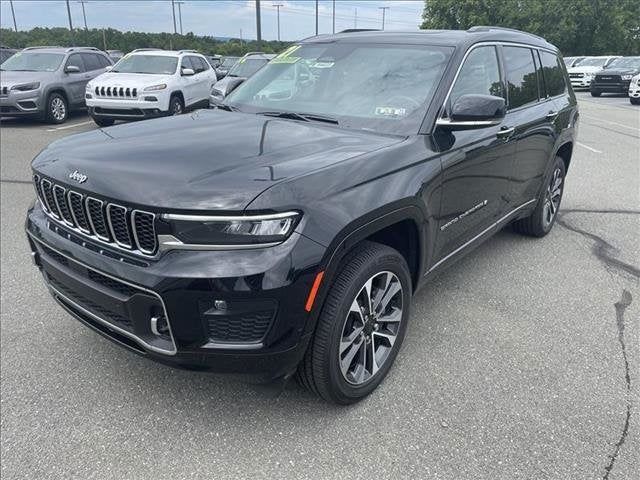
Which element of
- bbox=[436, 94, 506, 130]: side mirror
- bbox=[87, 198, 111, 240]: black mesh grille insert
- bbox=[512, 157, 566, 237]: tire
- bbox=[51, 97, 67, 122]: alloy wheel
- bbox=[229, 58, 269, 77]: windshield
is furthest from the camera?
bbox=[229, 58, 269, 77]: windshield

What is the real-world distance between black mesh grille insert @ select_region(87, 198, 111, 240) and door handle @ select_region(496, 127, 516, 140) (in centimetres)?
262

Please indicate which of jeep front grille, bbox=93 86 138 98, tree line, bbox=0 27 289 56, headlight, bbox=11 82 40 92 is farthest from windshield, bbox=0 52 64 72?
tree line, bbox=0 27 289 56

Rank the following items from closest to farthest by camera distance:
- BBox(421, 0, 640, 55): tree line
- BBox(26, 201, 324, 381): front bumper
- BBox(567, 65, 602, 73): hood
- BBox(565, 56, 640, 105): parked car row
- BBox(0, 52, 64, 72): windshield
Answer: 1. BBox(26, 201, 324, 381): front bumper
2. BBox(0, 52, 64, 72): windshield
3. BBox(565, 56, 640, 105): parked car row
4. BBox(567, 65, 602, 73): hood
5. BBox(421, 0, 640, 55): tree line

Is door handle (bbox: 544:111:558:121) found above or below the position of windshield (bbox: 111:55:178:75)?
above

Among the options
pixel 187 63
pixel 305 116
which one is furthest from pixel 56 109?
pixel 305 116

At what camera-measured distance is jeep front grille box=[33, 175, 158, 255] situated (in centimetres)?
227

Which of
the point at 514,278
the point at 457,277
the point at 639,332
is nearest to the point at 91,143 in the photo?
the point at 457,277

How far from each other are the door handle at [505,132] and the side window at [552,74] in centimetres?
125

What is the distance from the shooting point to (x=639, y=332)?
144 inches

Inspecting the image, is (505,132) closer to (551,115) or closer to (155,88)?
(551,115)

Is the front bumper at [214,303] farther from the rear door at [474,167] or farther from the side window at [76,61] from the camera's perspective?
the side window at [76,61]

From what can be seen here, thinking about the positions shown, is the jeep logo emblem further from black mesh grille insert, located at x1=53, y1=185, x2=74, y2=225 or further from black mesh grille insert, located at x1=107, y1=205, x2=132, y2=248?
black mesh grille insert, located at x1=107, y1=205, x2=132, y2=248

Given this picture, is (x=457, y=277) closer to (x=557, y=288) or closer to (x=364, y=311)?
(x=557, y=288)

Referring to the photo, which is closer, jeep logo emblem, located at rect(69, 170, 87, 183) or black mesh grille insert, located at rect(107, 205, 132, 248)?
black mesh grille insert, located at rect(107, 205, 132, 248)
